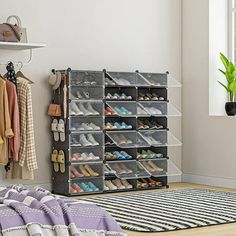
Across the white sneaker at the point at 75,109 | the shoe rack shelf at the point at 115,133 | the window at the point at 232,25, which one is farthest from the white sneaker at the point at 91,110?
the window at the point at 232,25

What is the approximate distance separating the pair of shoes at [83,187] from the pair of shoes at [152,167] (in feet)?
2.46

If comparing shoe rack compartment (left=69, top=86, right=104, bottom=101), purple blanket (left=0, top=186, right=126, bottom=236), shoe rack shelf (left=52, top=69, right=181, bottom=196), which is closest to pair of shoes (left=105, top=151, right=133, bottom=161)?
shoe rack shelf (left=52, top=69, right=181, bottom=196)

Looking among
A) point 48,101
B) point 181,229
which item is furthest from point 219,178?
point 181,229

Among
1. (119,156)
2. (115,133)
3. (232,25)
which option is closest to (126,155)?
(119,156)

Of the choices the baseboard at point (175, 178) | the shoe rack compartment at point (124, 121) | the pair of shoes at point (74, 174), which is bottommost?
the baseboard at point (175, 178)

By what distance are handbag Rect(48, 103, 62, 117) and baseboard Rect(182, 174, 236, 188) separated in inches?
81.3

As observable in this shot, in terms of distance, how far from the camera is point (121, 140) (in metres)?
7.13

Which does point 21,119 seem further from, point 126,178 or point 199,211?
point 199,211

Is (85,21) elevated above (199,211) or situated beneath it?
elevated above

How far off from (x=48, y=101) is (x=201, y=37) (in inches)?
84.5

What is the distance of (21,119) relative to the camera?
650 centimetres

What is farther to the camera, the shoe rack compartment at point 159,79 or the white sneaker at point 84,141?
the shoe rack compartment at point 159,79

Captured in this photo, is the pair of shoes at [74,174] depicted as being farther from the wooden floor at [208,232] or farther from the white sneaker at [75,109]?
the wooden floor at [208,232]

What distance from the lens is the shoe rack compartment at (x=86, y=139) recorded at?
268 inches
